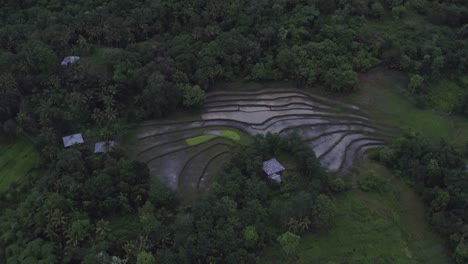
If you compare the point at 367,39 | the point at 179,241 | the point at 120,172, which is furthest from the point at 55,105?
the point at 367,39

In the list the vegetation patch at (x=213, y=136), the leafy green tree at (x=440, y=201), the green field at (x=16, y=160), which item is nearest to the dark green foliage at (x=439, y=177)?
the leafy green tree at (x=440, y=201)

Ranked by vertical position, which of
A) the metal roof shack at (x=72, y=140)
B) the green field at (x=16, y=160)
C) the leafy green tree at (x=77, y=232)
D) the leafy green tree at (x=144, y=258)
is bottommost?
the green field at (x=16, y=160)

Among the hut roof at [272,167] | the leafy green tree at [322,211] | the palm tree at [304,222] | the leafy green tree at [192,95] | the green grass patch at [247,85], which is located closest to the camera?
the palm tree at [304,222]

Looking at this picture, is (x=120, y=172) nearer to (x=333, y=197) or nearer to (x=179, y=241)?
(x=179, y=241)

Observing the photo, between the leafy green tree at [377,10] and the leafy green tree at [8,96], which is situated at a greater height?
the leafy green tree at [377,10]

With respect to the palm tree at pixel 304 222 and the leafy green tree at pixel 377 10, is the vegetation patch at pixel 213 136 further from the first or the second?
the leafy green tree at pixel 377 10

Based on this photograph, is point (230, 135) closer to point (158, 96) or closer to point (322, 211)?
point (158, 96)

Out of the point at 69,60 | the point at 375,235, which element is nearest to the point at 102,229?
the point at 375,235
